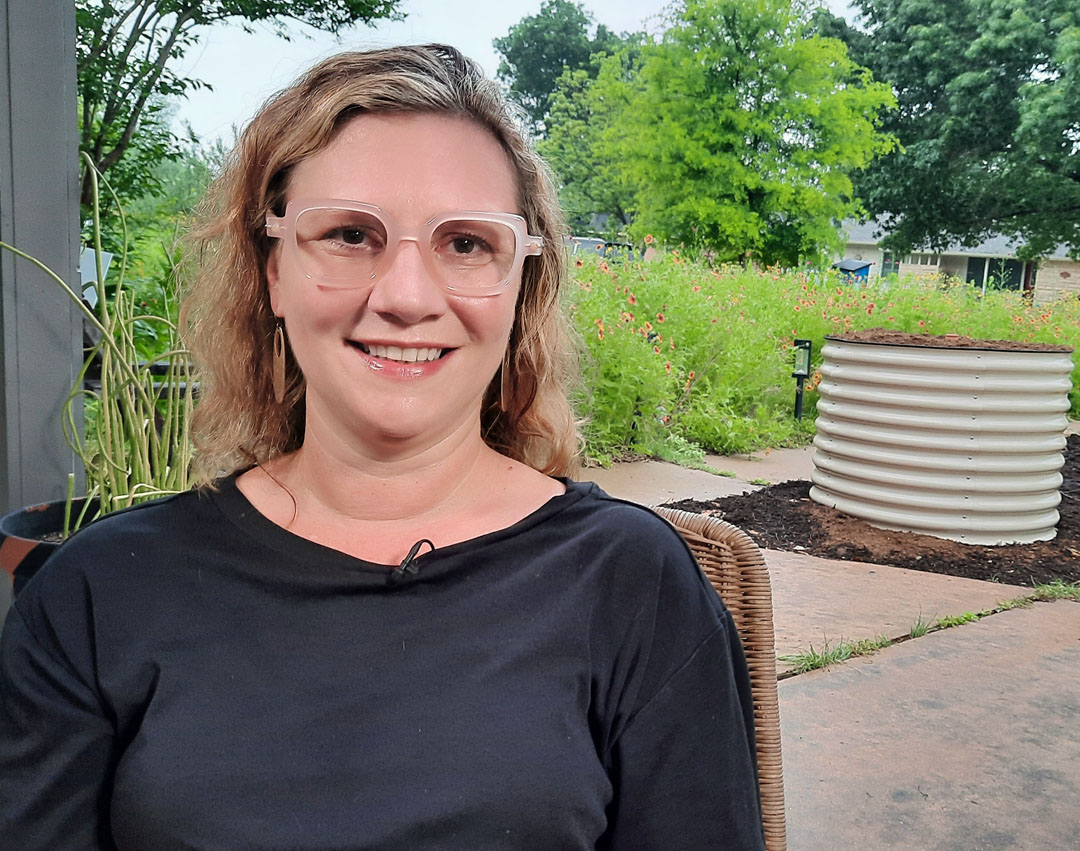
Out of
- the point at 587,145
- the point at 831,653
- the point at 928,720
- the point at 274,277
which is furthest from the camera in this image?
the point at 587,145

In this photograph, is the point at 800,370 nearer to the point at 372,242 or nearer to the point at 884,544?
the point at 884,544

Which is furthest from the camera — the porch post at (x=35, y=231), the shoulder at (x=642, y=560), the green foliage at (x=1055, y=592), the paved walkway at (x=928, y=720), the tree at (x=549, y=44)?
the tree at (x=549, y=44)

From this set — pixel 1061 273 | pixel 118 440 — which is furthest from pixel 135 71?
pixel 1061 273

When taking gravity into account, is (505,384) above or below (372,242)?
below

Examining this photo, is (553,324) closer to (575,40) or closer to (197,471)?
(197,471)

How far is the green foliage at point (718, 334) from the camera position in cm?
600

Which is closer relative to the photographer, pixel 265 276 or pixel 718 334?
pixel 265 276

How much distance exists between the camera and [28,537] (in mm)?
1880

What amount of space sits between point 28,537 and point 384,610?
1.16m

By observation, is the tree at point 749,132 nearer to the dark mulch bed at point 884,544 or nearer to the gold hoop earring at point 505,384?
the dark mulch bed at point 884,544

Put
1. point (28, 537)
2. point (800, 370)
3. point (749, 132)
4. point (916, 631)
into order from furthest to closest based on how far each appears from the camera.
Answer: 1. point (749, 132)
2. point (800, 370)
3. point (916, 631)
4. point (28, 537)

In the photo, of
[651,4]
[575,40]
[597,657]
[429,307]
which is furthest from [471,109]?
[575,40]

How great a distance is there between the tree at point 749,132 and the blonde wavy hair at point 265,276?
18.9m

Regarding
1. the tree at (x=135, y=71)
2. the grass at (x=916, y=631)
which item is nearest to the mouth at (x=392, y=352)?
the grass at (x=916, y=631)
